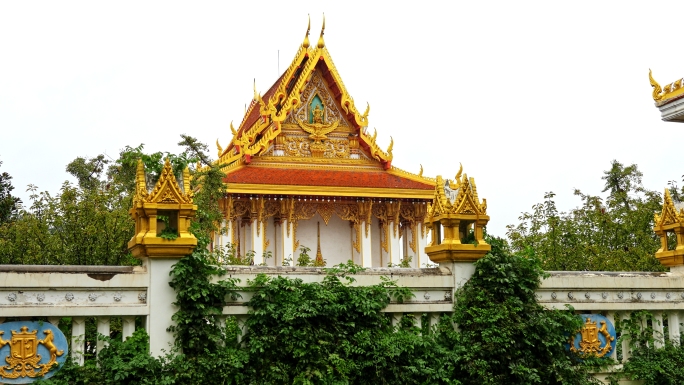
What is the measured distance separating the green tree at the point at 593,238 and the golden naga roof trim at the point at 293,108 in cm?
682

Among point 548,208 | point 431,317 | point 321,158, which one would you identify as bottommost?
point 431,317

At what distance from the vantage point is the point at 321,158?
2667 centimetres

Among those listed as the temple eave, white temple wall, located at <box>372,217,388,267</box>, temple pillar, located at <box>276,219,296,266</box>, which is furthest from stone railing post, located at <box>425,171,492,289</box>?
white temple wall, located at <box>372,217,388,267</box>

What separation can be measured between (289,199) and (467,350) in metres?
16.6

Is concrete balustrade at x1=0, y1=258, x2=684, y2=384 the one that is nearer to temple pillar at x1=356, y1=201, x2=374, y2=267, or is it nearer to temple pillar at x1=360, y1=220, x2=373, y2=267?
temple pillar at x1=360, y1=220, x2=373, y2=267

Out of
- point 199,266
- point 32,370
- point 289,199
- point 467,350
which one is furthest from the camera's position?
point 289,199

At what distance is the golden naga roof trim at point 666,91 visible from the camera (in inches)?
569

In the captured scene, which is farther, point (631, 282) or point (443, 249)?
point (631, 282)

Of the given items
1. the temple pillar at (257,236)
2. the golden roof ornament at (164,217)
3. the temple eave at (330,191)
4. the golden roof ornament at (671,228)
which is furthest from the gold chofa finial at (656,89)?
the temple pillar at (257,236)

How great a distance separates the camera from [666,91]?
14750 millimetres

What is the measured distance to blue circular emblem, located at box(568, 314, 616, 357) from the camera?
9.98 meters

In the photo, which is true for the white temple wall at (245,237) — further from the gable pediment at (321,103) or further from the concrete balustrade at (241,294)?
the concrete balustrade at (241,294)

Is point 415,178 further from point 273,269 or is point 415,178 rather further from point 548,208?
point 273,269

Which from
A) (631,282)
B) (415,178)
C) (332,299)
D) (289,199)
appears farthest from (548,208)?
(332,299)
